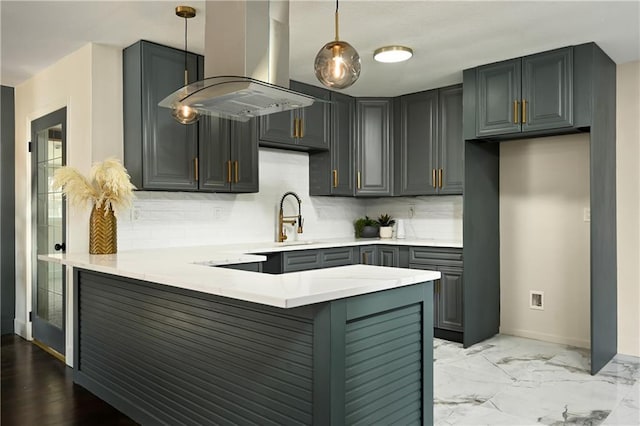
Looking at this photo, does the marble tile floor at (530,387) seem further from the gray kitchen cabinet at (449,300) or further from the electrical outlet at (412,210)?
the electrical outlet at (412,210)

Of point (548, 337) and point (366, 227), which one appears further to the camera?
point (366, 227)

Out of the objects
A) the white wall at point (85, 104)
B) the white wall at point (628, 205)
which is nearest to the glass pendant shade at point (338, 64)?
the white wall at point (85, 104)

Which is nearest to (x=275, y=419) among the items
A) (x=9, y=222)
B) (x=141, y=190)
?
(x=141, y=190)

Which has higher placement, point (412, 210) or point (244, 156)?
point (244, 156)

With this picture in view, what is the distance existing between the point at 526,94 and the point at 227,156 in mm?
2506

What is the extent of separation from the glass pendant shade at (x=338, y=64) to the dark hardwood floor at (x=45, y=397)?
2.22 metres

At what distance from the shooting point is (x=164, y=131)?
3713mm

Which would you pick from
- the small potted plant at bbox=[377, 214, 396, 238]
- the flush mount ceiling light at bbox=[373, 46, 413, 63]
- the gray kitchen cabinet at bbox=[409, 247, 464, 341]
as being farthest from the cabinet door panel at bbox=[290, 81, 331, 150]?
the gray kitchen cabinet at bbox=[409, 247, 464, 341]

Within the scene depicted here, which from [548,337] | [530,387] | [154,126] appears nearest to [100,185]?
[154,126]

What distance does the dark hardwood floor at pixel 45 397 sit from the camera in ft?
9.34

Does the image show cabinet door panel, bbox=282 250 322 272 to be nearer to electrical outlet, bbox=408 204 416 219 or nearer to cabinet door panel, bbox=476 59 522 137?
electrical outlet, bbox=408 204 416 219

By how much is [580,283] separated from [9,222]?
5.37 meters

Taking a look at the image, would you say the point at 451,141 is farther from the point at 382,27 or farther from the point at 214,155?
the point at 214,155

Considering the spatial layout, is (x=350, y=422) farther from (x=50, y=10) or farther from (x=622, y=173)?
(x=622, y=173)
